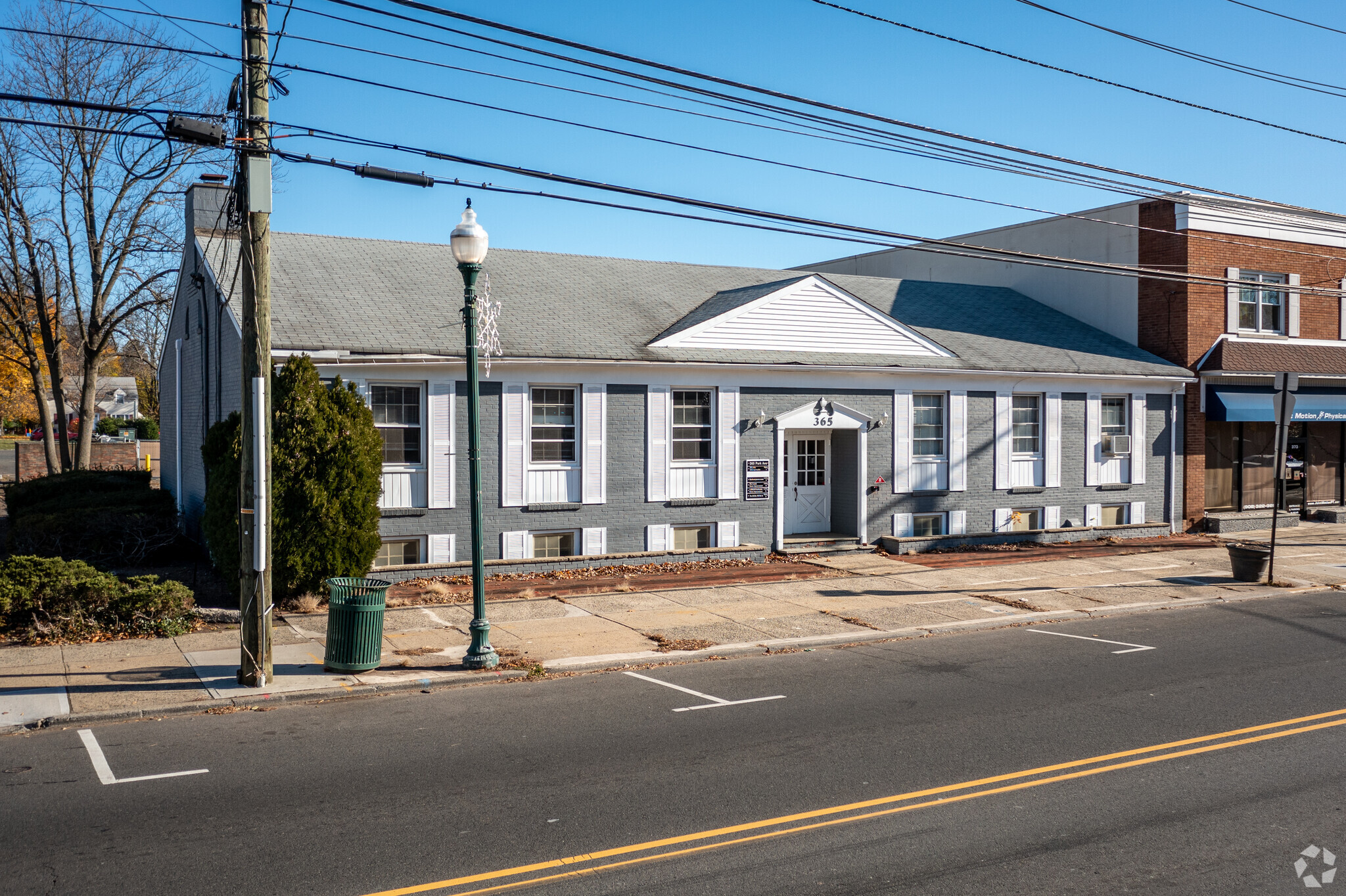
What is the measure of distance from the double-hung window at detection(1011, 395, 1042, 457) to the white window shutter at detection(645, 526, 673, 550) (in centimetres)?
877

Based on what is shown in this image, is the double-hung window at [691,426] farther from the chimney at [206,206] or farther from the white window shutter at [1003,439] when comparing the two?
the chimney at [206,206]

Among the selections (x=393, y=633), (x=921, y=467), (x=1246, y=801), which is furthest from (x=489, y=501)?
(x=1246, y=801)

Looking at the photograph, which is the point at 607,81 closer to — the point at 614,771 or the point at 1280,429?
the point at 614,771

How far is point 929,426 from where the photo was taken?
22.3 meters

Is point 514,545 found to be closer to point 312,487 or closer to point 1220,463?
point 312,487

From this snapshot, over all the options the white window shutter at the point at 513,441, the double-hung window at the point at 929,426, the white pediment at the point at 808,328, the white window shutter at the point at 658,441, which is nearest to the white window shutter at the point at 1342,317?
the white pediment at the point at 808,328

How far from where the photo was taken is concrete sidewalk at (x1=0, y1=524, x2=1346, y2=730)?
10.4 m

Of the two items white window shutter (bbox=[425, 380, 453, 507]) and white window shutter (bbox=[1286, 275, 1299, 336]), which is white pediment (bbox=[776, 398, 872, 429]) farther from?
white window shutter (bbox=[1286, 275, 1299, 336])

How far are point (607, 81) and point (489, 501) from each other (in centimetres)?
766

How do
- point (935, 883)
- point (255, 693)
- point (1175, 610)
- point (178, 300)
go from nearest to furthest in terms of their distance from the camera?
point (935, 883)
point (255, 693)
point (1175, 610)
point (178, 300)

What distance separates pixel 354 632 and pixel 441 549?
6.42 meters

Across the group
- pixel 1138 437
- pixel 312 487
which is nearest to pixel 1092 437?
pixel 1138 437

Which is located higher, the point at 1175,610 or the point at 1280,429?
the point at 1280,429

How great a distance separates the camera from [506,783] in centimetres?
756
